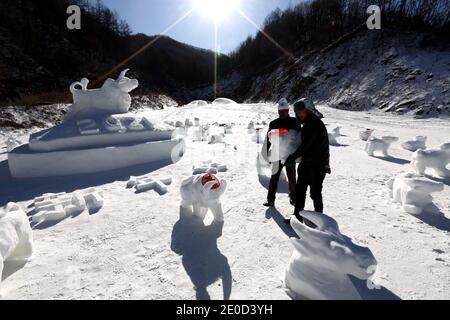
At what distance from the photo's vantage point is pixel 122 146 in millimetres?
7078

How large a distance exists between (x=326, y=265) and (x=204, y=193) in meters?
1.96

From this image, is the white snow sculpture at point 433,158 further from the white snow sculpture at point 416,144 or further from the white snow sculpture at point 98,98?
the white snow sculpture at point 98,98

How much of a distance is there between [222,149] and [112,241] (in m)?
5.68

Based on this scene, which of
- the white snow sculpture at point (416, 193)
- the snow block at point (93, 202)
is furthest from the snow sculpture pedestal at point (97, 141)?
the white snow sculpture at point (416, 193)

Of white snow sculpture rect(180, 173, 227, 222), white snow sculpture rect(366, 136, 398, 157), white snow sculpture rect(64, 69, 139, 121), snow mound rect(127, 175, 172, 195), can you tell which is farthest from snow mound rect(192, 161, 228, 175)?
white snow sculpture rect(366, 136, 398, 157)

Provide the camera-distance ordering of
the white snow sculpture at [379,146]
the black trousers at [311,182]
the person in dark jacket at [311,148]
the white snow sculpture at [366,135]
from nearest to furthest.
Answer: the person in dark jacket at [311,148] < the black trousers at [311,182] < the white snow sculpture at [379,146] < the white snow sculpture at [366,135]

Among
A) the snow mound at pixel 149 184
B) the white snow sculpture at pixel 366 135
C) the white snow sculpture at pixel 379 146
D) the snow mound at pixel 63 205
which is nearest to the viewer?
the snow mound at pixel 63 205

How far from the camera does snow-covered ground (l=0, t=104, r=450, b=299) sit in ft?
8.73

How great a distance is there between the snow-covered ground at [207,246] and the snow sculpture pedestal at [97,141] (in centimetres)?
87

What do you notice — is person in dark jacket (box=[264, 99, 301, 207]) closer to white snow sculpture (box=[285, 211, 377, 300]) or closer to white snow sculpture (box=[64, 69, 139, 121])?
white snow sculpture (box=[285, 211, 377, 300])

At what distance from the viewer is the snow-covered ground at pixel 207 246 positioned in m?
2.66

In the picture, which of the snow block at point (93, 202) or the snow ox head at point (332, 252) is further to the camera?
the snow block at point (93, 202)

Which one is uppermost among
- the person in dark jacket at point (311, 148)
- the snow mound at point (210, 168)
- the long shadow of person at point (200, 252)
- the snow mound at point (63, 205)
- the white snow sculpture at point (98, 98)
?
the white snow sculpture at point (98, 98)

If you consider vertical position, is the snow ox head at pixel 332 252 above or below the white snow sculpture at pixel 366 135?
below
